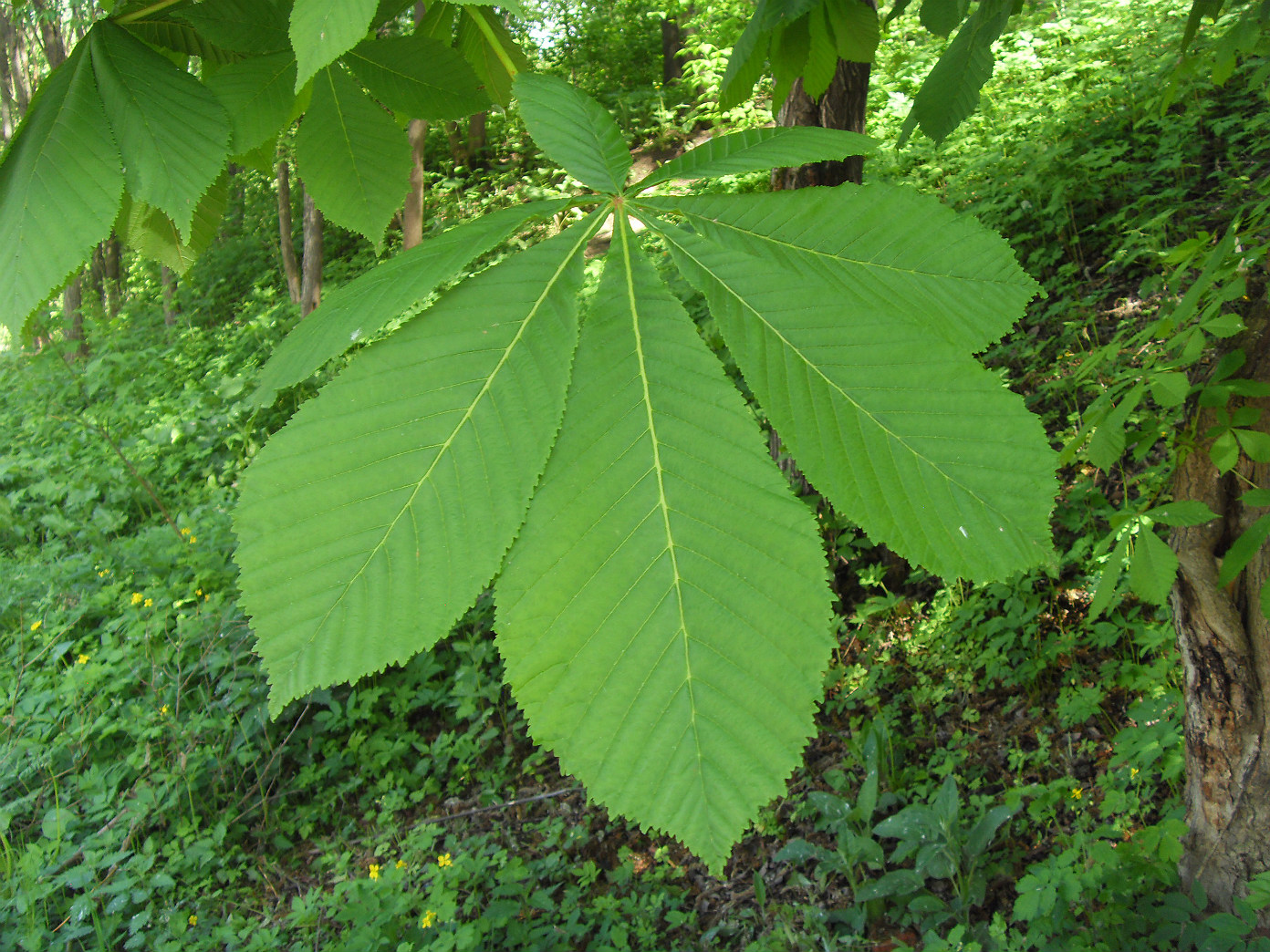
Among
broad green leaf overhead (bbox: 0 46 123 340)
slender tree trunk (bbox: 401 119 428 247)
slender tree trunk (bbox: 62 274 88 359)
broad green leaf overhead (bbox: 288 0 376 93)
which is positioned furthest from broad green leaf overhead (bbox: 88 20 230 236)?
slender tree trunk (bbox: 62 274 88 359)

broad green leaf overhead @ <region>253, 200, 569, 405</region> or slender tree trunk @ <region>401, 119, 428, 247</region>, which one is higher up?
slender tree trunk @ <region>401, 119, 428, 247</region>

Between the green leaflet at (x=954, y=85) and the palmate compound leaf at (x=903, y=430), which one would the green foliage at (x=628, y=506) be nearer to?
the palmate compound leaf at (x=903, y=430)

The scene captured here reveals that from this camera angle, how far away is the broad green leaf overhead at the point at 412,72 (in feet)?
2.71

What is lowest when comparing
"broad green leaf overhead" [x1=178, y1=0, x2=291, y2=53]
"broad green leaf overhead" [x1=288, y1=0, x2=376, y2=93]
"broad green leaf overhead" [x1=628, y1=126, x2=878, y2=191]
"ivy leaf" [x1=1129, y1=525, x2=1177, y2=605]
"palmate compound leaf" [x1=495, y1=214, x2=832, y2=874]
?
"ivy leaf" [x1=1129, y1=525, x2=1177, y2=605]

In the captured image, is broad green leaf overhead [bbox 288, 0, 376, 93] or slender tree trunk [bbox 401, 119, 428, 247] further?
slender tree trunk [bbox 401, 119, 428, 247]

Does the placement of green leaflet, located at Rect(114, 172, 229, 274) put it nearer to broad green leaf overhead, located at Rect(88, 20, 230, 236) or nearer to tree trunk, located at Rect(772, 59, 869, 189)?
broad green leaf overhead, located at Rect(88, 20, 230, 236)

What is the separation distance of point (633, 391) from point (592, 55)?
43.5 feet

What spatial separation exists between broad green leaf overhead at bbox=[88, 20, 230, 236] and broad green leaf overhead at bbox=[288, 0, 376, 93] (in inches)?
8.9

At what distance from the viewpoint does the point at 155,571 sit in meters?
4.71

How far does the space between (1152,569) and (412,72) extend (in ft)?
5.33

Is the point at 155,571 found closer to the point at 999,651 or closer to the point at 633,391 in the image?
the point at 999,651

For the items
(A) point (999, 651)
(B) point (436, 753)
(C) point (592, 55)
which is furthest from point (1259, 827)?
(C) point (592, 55)

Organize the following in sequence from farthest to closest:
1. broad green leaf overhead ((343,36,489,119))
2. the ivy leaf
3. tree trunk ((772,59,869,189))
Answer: tree trunk ((772,59,869,189)), the ivy leaf, broad green leaf overhead ((343,36,489,119))

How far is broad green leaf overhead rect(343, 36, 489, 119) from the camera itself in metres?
0.83
